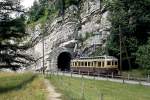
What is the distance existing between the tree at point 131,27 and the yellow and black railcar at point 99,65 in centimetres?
645

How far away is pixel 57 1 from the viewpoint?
108062 mm

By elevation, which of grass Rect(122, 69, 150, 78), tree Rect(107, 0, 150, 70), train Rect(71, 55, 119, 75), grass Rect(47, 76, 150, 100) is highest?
tree Rect(107, 0, 150, 70)

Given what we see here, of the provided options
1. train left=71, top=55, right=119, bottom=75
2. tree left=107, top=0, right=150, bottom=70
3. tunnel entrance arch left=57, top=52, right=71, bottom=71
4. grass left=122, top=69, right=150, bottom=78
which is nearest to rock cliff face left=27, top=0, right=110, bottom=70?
tunnel entrance arch left=57, top=52, right=71, bottom=71

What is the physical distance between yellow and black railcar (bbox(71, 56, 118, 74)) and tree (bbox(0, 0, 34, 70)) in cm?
2134

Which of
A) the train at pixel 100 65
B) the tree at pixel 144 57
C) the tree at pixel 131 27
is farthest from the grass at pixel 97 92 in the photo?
the tree at pixel 131 27

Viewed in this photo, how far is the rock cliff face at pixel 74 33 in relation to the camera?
88.3 metres

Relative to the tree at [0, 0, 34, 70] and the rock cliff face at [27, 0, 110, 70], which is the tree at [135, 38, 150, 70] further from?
the tree at [0, 0, 34, 70]

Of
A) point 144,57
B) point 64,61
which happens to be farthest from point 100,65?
point 64,61

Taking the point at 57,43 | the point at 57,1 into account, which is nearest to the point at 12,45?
the point at 57,43

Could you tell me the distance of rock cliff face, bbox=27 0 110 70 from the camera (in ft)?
290

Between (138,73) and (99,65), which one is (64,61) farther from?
(138,73)

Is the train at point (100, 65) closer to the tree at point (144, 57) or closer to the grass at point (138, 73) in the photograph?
the grass at point (138, 73)

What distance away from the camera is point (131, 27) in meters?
77.2

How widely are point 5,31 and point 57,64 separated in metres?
56.6
